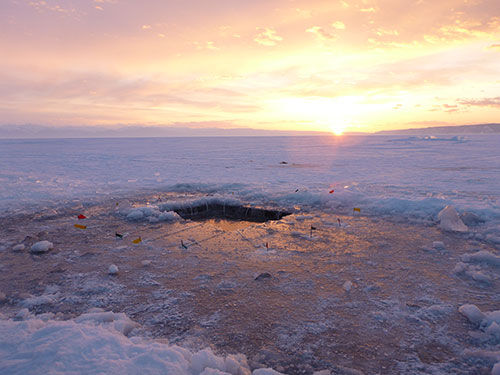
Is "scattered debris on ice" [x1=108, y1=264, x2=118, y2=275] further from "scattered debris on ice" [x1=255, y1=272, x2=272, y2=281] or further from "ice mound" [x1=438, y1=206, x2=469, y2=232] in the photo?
"ice mound" [x1=438, y1=206, x2=469, y2=232]

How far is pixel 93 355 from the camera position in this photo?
2.62 m

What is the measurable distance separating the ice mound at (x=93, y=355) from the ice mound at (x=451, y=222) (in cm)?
586

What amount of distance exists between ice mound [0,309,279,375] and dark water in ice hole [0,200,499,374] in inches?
16.4

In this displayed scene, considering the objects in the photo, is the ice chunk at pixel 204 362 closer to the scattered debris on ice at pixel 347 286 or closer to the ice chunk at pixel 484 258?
the scattered debris on ice at pixel 347 286

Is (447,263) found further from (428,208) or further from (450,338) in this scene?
(428,208)

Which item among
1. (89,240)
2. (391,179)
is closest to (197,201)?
(89,240)

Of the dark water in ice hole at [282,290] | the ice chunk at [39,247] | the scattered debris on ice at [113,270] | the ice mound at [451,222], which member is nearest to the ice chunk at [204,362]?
the dark water in ice hole at [282,290]

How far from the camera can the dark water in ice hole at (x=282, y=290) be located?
10.2 ft

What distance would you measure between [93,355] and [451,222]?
7.12m

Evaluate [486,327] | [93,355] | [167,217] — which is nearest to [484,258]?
[486,327]

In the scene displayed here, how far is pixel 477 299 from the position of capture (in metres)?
4.01

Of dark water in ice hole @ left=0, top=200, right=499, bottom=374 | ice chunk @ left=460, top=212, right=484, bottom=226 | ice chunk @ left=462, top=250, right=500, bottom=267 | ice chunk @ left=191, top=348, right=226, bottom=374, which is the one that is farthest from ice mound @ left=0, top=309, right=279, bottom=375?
ice chunk @ left=460, top=212, right=484, bottom=226

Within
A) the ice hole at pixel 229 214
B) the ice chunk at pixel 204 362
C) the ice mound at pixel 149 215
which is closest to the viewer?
the ice chunk at pixel 204 362

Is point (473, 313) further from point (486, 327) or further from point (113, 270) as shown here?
point (113, 270)
